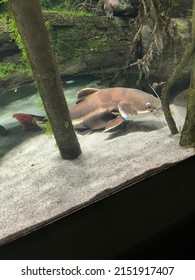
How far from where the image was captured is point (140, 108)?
2412mm

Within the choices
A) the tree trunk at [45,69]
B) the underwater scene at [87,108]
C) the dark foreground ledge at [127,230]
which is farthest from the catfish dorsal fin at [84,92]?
the dark foreground ledge at [127,230]

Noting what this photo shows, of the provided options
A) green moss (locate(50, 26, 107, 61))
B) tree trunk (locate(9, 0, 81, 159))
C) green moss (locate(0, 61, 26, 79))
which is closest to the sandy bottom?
tree trunk (locate(9, 0, 81, 159))

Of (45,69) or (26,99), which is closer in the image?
(45,69)

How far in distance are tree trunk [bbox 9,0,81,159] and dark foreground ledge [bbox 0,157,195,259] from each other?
80cm

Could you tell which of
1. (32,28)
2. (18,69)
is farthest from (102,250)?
(18,69)

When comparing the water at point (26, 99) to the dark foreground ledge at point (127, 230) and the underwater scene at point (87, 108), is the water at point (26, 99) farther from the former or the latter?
the dark foreground ledge at point (127, 230)

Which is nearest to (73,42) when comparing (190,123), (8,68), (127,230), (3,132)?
(8,68)

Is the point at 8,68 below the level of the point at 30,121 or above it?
above

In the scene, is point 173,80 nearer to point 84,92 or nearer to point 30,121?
point 84,92

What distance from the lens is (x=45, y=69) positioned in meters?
1.72

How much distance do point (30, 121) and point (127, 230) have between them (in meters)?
1.68

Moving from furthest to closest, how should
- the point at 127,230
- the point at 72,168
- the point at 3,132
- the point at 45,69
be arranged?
the point at 3,132, the point at 72,168, the point at 45,69, the point at 127,230

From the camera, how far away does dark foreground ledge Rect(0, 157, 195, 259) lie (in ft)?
3.59
